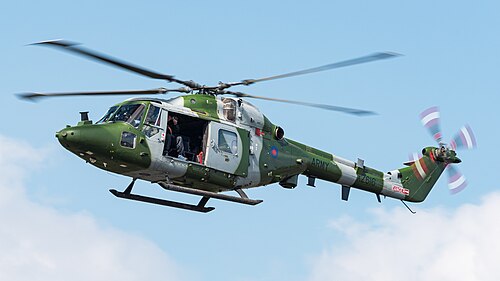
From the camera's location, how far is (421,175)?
Answer: 1254 inches

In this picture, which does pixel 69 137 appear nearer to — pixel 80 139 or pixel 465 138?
pixel 80 139

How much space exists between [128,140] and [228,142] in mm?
3239

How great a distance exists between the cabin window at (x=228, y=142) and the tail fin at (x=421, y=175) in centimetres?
829

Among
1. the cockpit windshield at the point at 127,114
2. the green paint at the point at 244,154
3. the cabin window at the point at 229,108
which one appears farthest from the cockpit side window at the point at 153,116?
the green paint at the point at 244,154

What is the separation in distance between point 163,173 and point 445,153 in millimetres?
12862

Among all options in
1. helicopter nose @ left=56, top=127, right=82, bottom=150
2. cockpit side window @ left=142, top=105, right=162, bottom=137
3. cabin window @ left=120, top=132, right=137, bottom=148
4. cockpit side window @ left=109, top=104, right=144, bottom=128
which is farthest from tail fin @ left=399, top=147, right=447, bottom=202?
helicopter nose @ left=56, top=127, right=82, bottom=150

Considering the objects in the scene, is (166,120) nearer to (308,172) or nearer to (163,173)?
(163,173)

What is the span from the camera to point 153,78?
2305 cm

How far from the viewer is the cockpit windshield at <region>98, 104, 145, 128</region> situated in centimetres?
2320

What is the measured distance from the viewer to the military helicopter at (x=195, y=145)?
22.6 meters

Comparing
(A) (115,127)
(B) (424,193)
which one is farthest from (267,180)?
(B) (424,193)

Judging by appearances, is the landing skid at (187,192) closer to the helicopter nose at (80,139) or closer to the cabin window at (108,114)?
the cabin window at (108,114)

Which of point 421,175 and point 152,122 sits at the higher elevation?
point 152,122

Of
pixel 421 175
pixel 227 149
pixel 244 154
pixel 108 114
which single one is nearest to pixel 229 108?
pixel 227 149
